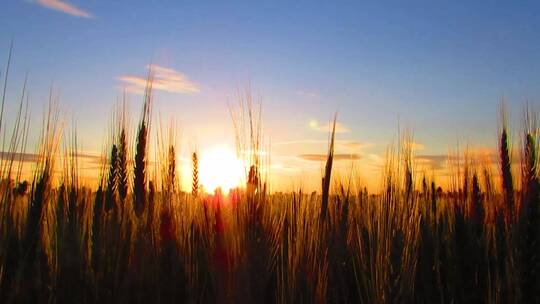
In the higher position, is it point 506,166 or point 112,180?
point 506,166

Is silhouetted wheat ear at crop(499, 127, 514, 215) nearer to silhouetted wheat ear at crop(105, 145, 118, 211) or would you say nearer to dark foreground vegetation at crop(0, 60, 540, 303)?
dark foreground vegetation at crop(0, 60, 540, 303)

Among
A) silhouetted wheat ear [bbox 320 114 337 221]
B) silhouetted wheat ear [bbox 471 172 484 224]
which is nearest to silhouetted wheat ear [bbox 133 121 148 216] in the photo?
silhouetted wheat ear [bbox 320 114 337 221]

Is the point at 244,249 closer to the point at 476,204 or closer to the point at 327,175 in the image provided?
the point at 327,175

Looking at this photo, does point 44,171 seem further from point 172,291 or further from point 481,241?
point 481,241

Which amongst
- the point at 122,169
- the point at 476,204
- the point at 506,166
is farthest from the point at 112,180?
the point at 506,166

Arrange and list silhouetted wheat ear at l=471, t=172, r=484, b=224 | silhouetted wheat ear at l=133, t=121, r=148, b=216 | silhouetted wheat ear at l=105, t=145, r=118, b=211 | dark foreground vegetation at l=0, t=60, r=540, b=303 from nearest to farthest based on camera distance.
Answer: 1. dark foreground vegetation at l=0, t=60, r=540, b=303
2. silhouetted wheat ear at l=105, t=145, r=118, b=211
3. silhouetted wheat ear at l=133, t=121, r=148, b=216
4. silhouetted wheat ear at l=471, t=172, r=484, b=224

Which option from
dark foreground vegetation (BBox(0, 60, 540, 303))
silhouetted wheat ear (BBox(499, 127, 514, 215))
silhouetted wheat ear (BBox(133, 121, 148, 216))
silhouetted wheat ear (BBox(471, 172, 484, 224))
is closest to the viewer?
dark foreground vegetation (BBox(0, 60, 540, 303))

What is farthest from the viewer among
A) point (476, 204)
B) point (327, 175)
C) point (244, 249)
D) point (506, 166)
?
point (506, 166)

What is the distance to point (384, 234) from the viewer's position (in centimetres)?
233

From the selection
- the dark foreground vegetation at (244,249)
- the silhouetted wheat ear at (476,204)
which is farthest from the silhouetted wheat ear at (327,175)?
the silhouetted wheat ear at (476,204)

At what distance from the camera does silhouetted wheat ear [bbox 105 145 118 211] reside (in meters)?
3.87

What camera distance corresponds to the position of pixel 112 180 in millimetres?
4086

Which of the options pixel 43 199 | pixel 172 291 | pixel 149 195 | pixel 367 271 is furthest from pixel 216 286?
pixel 149 195

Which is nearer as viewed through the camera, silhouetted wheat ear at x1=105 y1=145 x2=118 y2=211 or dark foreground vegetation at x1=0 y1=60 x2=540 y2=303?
dark foreground vegetation at x1=0 y1=60 x2=540 y2=303
